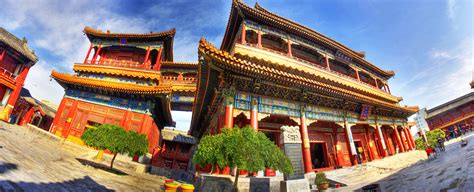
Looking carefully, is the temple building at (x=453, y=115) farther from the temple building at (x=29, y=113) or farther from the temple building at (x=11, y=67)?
the temple building at (x=29, y=113)

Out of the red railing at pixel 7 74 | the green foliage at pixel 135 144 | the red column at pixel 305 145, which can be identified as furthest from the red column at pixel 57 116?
the red column at pixel 305 145

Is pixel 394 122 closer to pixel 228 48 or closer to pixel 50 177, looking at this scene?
pixel 228 48

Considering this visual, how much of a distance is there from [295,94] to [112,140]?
986 cm

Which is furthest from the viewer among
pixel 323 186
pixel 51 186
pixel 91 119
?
pixel 91 119

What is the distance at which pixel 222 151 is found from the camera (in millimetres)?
5109

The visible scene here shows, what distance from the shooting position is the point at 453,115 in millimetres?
31891

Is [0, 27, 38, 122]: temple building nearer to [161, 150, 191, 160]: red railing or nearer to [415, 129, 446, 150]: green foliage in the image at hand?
[161, 150, 191, 160]: red railing

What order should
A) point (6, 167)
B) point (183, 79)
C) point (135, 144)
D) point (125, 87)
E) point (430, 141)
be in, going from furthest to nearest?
point (183, 79), point (430, 141), point (125, 87), point (135, 144), point (6, 167)

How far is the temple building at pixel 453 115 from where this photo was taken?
97.0 ft

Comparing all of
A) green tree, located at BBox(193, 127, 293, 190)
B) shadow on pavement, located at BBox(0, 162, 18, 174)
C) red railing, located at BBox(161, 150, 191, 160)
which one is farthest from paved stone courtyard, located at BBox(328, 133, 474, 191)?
red railing, located at BBox(161, 150, 191, 160)

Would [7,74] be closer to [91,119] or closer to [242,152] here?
[91,119]

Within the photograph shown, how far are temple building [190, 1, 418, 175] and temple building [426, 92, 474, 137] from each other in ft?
68.5

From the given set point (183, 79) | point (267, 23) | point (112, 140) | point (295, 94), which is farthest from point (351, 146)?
point (183, 79)

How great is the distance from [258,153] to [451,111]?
45051 millimetres
